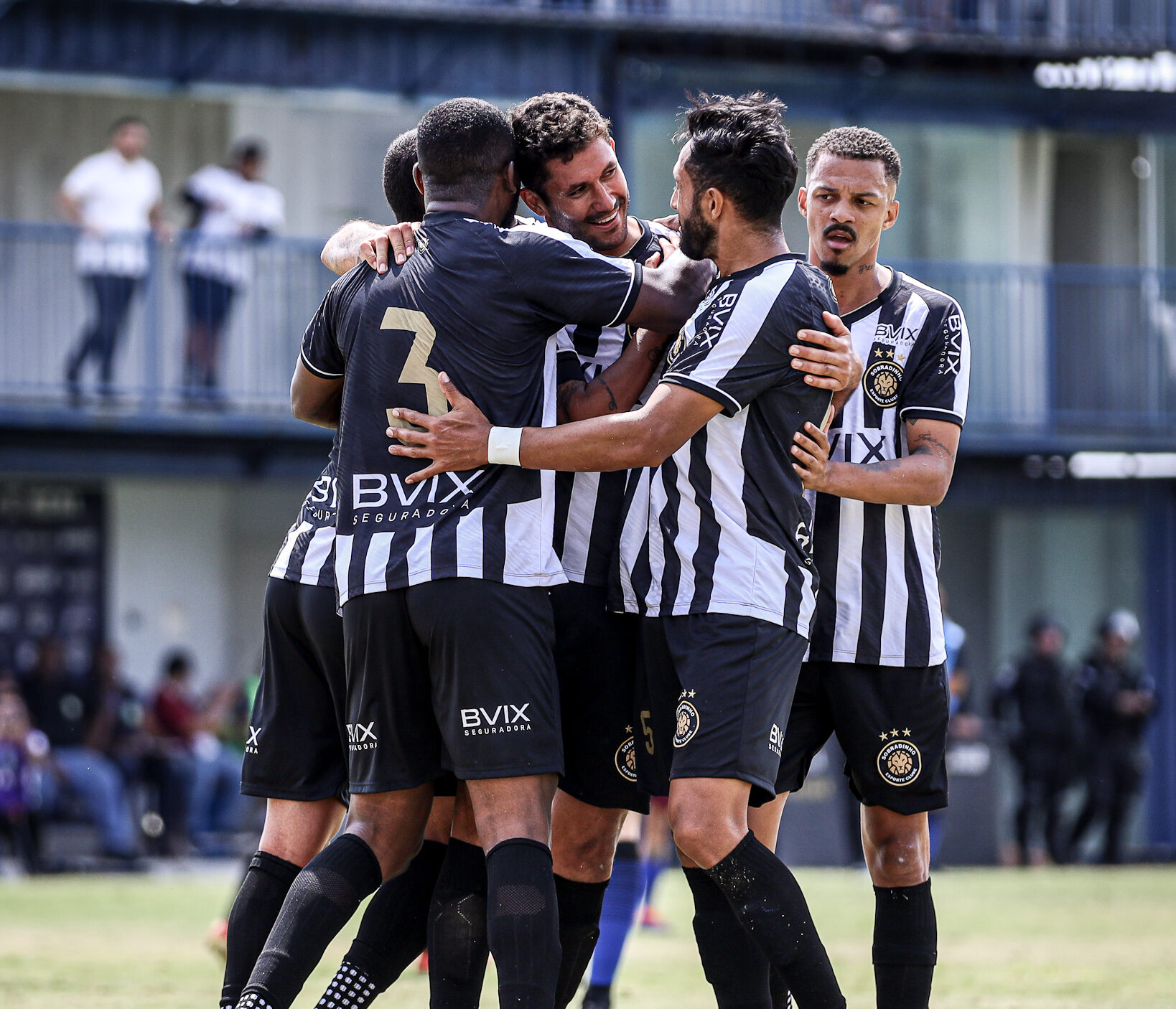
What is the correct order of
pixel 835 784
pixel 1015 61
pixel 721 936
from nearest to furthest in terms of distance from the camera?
1. pixel 721 936
2. pixel 835 784
3. pixel 1015 61

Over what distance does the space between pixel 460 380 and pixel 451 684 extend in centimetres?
76

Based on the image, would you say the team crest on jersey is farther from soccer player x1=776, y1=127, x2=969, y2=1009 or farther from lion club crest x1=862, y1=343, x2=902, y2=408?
lion club crest x1=862, y1=343, x2=902, y2=408

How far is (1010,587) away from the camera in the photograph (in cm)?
1964

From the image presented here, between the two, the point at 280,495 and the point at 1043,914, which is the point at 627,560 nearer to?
the point at 1043,914

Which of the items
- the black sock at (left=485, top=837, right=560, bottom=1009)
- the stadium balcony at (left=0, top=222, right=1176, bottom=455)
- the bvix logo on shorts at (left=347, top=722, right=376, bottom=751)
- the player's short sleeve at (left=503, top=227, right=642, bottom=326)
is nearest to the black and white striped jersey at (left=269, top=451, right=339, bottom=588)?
the bvix logo on shorts at (left=347, top=722, right=376, bottom=751)

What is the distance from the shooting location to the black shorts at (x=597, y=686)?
4734 mm

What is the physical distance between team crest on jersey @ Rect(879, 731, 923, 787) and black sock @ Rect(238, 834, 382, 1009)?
138 cm

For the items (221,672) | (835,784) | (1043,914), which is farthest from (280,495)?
(1043,914)

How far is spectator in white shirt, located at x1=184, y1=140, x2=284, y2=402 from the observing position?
51.5 ft

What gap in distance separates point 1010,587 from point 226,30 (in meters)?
9.99

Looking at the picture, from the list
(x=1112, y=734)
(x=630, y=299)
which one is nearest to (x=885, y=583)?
(x=630, y=299)

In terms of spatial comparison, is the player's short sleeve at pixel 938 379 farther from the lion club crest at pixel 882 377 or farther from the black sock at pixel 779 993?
the black sock at pixel 779 993

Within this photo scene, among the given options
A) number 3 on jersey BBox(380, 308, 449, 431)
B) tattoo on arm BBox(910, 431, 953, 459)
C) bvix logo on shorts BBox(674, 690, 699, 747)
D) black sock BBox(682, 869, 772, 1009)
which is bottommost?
black sock BBox(682, 869, 772, 1009)

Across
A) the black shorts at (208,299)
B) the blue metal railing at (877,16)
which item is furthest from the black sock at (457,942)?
the blue metal railing at (877,16)
